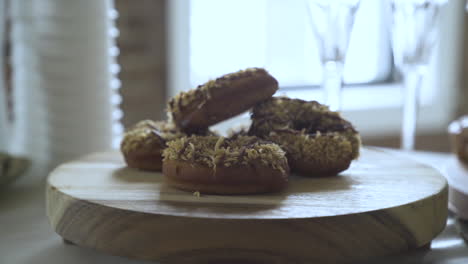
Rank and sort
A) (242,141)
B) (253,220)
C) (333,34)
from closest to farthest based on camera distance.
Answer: (253,220)
(242,141)
(333,34)

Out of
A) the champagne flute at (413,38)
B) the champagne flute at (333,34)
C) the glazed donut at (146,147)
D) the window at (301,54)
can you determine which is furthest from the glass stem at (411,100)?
the window at (301,54)

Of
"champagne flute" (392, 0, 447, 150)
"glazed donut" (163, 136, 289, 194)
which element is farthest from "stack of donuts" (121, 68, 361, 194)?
"champagne flute" (392, 0, 447, 150)

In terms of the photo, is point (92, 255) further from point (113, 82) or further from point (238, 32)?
point (238, 32)

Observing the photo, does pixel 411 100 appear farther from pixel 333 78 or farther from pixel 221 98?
pixel 221 98

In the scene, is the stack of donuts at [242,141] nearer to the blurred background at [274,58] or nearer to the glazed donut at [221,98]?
the glazed donut at [221,98]

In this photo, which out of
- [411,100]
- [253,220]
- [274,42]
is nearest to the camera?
[253,220]

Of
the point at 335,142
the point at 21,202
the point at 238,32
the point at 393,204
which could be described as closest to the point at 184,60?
the point at 238,32

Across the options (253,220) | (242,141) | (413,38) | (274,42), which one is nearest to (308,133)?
(242,141)
